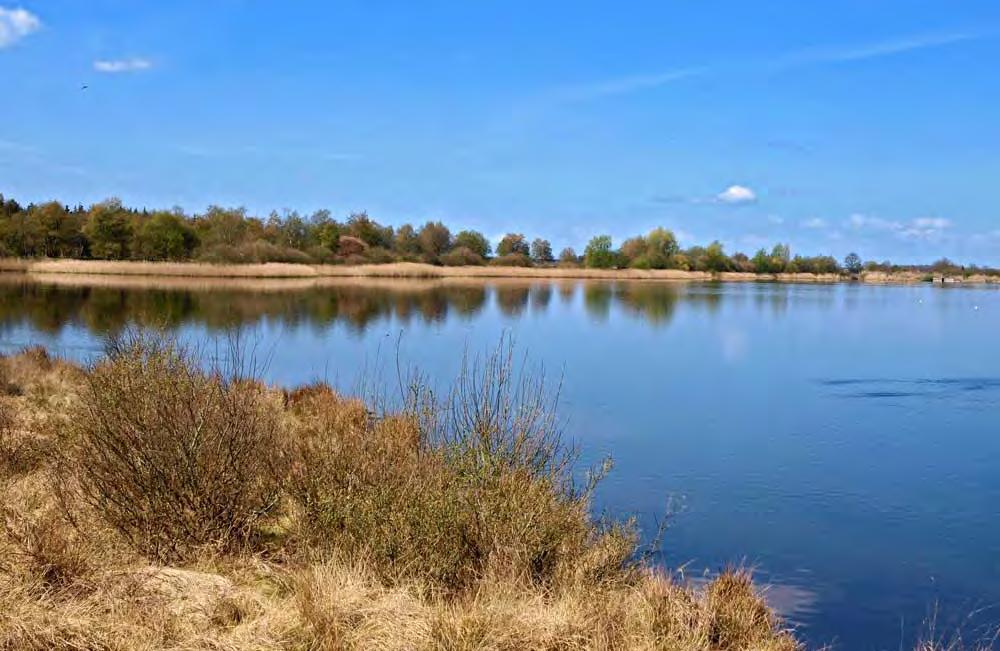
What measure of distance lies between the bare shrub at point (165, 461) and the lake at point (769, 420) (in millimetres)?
3255

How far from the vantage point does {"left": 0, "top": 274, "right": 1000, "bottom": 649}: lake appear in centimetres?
702

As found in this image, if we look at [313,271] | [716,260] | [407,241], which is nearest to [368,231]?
[407,241]

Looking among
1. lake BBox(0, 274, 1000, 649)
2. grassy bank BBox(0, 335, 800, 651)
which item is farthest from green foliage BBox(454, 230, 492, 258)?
grassy bank BBox(0, 335, 800, 651)

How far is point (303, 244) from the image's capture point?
79.0m

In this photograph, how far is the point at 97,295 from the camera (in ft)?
119

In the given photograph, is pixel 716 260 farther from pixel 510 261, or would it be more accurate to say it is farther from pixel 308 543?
pixel 308 543

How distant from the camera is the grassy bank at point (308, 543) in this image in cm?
440

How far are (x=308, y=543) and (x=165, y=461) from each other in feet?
3.81

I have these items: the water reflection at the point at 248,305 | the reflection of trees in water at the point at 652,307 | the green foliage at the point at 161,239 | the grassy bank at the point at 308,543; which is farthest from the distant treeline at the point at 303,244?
the grassy bank at the point at 308,543

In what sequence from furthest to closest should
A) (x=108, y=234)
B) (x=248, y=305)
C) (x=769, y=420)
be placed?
(x=108, y=234), (x=248, y=305), (x=769, y=420)

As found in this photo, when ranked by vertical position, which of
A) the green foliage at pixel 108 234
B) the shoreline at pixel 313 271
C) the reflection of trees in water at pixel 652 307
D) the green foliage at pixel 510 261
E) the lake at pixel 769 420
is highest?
the green foliage at pixel 108 234

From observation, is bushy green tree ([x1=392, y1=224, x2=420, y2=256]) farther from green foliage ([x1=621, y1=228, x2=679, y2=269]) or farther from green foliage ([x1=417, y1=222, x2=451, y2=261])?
green foliage ([x1=621, y1=228, x2=679, y2=269])

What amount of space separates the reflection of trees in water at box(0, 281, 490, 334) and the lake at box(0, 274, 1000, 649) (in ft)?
A: 0.78

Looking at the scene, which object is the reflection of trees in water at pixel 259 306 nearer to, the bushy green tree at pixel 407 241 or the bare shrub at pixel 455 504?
the bare shrub at pixel 455 504
